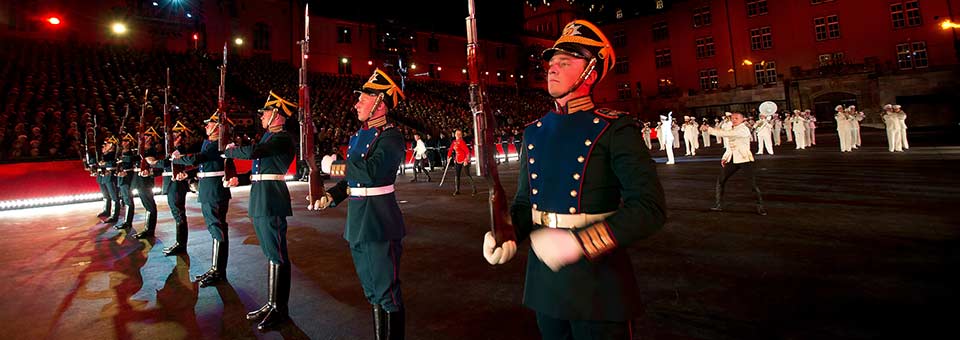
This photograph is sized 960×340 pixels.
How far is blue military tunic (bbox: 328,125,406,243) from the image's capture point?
9.19 feet

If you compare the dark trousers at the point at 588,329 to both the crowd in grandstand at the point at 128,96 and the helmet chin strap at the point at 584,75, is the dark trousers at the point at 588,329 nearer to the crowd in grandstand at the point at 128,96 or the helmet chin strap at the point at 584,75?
the helmet chin strap at the point at 584,75

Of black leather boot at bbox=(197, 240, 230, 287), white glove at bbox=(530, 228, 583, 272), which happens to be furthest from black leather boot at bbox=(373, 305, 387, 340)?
black leather boot at bbox=(197, 240, 230, 287)

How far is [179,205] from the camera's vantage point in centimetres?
629

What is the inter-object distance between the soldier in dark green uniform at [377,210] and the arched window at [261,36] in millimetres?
36692

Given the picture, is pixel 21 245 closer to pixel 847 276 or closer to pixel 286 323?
pixel 286 323

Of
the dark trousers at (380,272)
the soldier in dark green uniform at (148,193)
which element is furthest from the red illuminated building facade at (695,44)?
the dark trousers at (380,272)

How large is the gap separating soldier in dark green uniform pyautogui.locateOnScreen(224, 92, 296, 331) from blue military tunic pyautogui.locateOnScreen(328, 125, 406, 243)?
1151mm

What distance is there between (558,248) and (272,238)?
3287 mm

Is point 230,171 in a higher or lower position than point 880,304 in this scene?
higher

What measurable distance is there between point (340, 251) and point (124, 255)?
3506 mm

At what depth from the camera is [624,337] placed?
1.62 meters

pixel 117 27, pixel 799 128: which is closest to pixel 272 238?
pixel 799 128

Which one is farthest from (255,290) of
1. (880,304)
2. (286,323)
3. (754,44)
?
(754,44)

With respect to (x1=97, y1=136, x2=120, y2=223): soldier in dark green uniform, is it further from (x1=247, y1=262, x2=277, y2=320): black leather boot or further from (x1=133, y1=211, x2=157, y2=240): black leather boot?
(x1=247, y1=262, x2=277, y2=320): black leather boot
